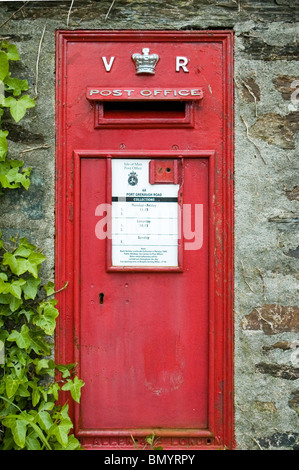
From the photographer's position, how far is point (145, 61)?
8.33 ft

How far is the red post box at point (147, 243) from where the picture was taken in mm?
2564

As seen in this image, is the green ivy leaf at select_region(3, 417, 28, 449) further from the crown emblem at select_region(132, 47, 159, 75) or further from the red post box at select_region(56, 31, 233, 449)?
the crown emblem at select_region(132, 47, 159, 75)

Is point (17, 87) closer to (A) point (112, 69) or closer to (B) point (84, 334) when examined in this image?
(A) point (112, 69)

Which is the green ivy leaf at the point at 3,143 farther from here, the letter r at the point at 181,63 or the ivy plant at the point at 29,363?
the letter r at the point at 181,63

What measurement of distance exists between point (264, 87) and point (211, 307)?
121cm

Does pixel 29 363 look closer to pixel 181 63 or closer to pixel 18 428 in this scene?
pixel 18 428

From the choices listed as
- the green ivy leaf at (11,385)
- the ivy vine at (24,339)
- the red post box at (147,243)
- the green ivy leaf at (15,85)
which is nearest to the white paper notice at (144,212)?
the red post box at (147,243)

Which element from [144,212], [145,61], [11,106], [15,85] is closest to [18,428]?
[144,212]

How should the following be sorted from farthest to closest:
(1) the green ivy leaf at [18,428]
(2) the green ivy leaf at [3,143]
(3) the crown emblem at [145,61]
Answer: (3) the crown emblem at [145,61] < (2) the green ivy leaf at [3,143] < (1) the green ivy leaf at [18,428]

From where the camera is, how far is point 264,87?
2568 mm

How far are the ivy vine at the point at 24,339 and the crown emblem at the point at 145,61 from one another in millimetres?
598

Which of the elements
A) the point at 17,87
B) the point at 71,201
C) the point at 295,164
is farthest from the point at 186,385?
the point at 17,87

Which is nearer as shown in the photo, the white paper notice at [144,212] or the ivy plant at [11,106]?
the ivy plant at [11,106]

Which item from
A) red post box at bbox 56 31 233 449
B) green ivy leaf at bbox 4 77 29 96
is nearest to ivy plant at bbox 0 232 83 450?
red post box at bbox 56 31 233 449
